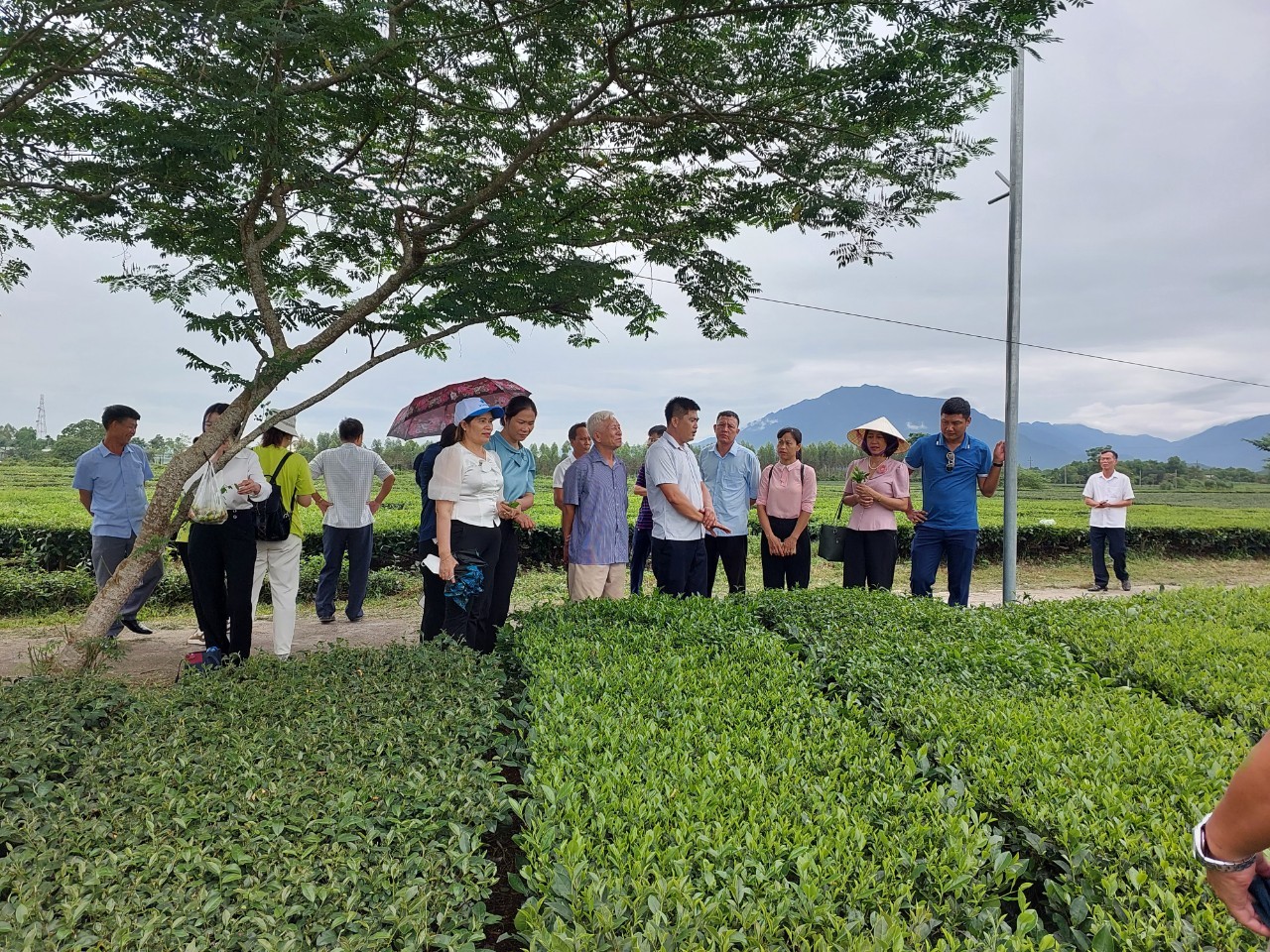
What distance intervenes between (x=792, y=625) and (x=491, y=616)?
6.59ft

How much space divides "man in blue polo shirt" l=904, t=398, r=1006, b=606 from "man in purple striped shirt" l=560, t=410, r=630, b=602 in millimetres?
2417

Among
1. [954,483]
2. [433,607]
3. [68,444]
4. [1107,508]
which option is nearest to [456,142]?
[433,607]

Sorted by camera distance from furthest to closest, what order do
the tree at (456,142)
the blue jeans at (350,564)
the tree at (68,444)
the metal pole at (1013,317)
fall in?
1. the tree at (68,444)
2. the metal pole at (1013,317)
3. the blue jeans at (350,564)
4. the tree at (456,142)

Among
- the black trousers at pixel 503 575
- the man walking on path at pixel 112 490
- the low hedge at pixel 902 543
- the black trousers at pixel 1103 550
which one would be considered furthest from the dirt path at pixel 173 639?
the black trousers at pixel 1103 550

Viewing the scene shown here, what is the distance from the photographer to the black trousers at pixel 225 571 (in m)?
4.88

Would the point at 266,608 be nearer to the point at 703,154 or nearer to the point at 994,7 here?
the point at 703,154

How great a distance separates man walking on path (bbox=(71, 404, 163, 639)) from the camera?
19.7 ft

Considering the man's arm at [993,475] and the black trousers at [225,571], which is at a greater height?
the man's arm at [993,475]

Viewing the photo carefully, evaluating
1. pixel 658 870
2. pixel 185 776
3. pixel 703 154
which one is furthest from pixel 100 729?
pixel 703 154

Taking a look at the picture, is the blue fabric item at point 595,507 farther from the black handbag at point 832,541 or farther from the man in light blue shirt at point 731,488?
the black handbag at point 832,541

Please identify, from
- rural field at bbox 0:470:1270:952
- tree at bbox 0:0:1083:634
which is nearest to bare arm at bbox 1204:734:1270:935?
rural field at bbox 0:470:1270:952

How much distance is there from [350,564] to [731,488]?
3881 millimetres

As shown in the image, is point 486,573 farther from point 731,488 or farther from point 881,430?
point 881,430

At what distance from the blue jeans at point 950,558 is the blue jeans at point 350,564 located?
499 centimetres
